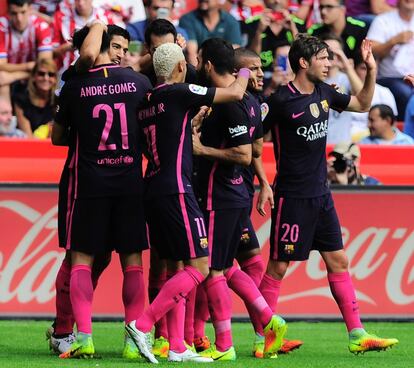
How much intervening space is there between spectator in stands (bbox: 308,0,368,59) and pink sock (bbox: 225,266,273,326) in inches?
250

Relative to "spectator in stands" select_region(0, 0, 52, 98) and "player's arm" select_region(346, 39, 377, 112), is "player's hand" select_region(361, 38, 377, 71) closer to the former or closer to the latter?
"player's arm" select_region(346, 39, 377, 112)

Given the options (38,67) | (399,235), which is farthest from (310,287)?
(38,67)

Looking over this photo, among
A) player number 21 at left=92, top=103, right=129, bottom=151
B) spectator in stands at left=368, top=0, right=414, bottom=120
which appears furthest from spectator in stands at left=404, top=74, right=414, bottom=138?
player number 21 at left=92, top=103, right=129, bottom=151

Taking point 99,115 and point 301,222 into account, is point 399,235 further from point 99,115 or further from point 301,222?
point 99,115

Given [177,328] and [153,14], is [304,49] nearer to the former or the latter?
[177,328]

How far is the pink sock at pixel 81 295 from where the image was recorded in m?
9.16

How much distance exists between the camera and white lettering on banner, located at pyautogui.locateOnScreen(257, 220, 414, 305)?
12.3 m

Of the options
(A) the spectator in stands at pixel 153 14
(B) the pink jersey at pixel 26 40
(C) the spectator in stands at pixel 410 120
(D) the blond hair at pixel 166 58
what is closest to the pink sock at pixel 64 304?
(D) the blond hair at pixel 166 58

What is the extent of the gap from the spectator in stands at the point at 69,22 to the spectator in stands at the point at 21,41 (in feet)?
0.59

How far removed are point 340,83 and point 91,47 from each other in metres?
6.43

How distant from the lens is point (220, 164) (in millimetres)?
9516

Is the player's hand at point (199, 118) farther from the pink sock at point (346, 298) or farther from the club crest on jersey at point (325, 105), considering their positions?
the pink sock at point (346, 298)

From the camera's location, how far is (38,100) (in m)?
14.6

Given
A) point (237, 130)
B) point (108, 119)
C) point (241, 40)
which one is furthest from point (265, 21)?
point (108, 119)
